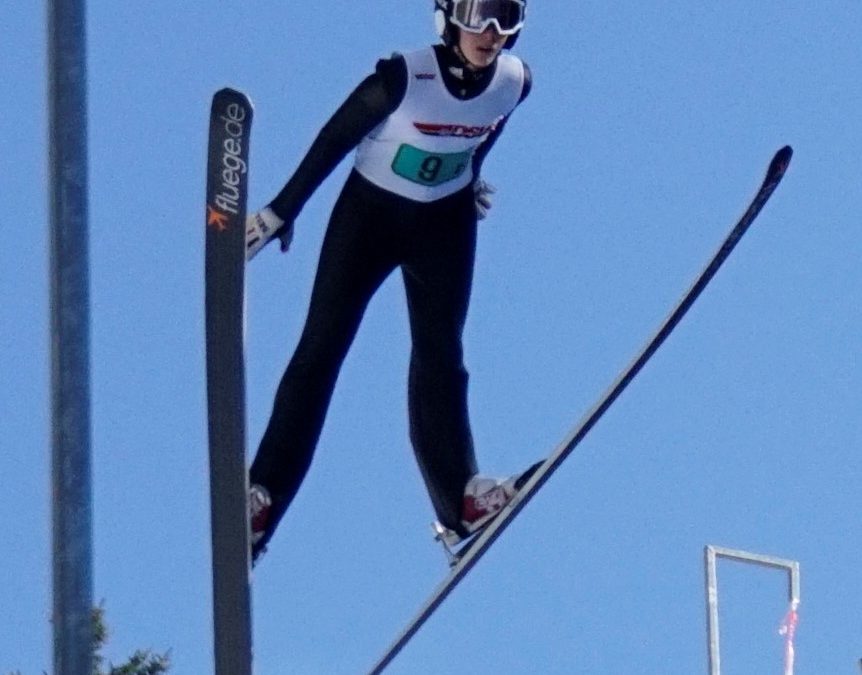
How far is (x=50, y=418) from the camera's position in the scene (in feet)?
15.1

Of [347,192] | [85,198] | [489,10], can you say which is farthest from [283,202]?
[85,198]

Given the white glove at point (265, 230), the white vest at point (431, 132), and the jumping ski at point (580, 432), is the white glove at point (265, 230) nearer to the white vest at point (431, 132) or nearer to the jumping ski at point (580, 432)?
the white vest at point (431, 132)

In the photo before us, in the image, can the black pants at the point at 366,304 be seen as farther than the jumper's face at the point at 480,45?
Yes

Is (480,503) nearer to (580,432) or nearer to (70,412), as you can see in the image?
(580,432)

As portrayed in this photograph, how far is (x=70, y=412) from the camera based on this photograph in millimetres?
4598

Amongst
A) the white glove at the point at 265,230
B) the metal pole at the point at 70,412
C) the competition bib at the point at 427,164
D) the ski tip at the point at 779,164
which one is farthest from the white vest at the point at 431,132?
the metal pole at the point at 70,412

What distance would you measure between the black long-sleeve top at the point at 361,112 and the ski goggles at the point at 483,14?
12 cm

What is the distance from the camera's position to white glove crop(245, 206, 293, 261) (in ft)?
23.6

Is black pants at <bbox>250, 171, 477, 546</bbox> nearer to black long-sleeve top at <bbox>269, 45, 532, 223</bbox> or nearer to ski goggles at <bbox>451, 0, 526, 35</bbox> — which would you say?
black long-sleeve top at <bbox>269, 45, 532, 223</bbox>

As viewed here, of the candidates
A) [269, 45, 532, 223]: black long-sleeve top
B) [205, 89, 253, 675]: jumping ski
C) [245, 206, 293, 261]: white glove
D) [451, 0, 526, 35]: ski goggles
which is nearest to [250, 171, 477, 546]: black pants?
[269, 45, 532, 223]: black long-sleeve top

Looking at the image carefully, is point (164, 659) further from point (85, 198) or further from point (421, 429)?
point (85, 198)

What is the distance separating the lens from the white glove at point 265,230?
23.6 ft

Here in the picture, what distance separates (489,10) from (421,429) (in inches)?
61.1

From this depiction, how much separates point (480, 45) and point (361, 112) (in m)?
0.47
